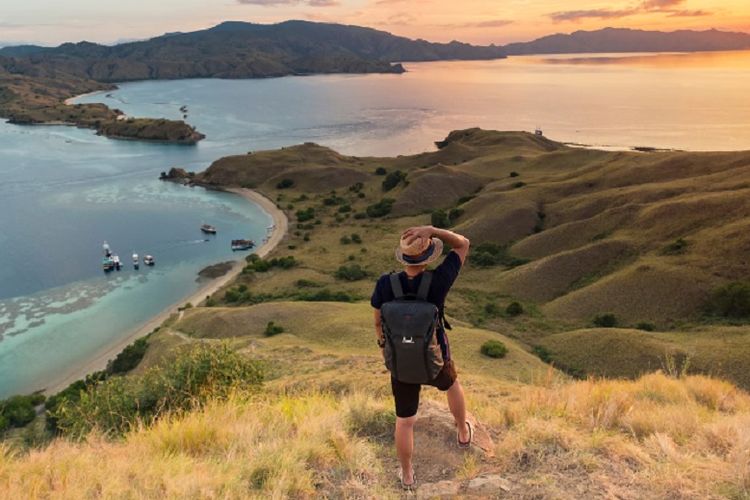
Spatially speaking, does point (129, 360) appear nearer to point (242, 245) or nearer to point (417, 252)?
point (242, 245)

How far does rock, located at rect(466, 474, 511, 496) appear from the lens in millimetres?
6215

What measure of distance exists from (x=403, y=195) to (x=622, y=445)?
74.6 meters

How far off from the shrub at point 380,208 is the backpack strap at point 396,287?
71.3m

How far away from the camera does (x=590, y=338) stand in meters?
29.9

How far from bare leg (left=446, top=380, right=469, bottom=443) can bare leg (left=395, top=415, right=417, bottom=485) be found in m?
0.71

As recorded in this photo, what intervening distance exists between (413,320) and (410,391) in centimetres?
119

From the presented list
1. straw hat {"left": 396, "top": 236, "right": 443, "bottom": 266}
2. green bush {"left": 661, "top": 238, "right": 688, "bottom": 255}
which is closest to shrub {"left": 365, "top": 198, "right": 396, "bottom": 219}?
green bush {"left": 661, "top": 238, "right": 688, "bottom": 255}

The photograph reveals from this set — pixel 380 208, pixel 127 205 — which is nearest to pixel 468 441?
pixel 380 208

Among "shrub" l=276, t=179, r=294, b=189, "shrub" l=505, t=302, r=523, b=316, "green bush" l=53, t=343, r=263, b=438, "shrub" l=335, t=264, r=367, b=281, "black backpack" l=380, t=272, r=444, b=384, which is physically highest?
"black backpack" l=380, t=272, r=444, b=384

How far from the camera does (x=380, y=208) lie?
256ft

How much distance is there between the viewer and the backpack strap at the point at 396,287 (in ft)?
19.4

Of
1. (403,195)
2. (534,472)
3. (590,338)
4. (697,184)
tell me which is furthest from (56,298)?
(697,184)

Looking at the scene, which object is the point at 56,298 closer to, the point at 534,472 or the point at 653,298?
the point at 653,298

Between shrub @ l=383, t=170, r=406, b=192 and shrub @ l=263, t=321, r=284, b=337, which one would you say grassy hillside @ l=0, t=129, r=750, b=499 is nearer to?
shrub @ l=263, t=321, r=284, b=337
